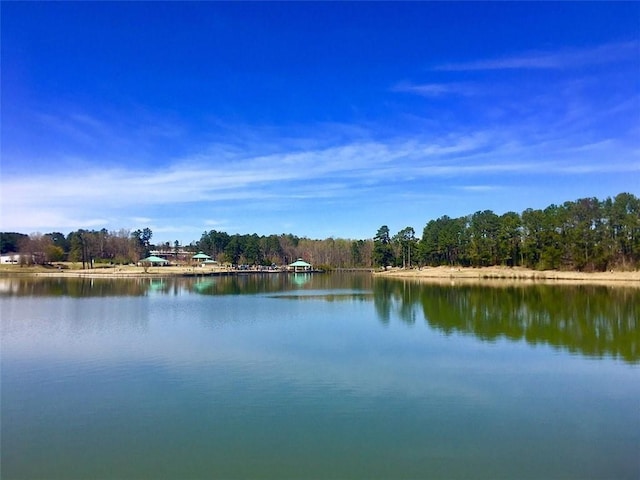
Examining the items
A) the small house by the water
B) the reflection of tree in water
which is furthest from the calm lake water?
the small house by the water

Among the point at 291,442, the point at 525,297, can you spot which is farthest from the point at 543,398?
the point at 525,297

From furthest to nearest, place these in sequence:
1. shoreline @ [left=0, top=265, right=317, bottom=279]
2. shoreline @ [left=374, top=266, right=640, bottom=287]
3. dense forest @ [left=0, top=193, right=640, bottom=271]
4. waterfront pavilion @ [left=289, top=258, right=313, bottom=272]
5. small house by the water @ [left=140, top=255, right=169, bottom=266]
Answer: waterfront pavilion @ [left=289, top=258, right=313, bottom=272]
small house by the water @ [left=140, top=255, right=169, bottom=266]
shoreline @ [left=0, top=265, right=317, bottom=279]
dense forest @ [left=0, top=193, right=640, bottom=271]
shoreline @ [left=374, top=266, right=640, bottom=287]

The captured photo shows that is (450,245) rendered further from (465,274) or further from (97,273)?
(97,273)

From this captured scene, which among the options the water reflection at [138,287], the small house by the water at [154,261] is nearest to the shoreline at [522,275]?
the water reflection at [138,287]

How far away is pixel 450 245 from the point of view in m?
58.1

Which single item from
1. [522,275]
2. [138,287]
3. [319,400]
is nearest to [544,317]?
[319,400]

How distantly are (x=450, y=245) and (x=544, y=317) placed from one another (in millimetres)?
40261

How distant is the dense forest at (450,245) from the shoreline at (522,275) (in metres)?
1.55

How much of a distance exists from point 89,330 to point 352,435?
11479 mm

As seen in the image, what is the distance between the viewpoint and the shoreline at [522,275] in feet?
131

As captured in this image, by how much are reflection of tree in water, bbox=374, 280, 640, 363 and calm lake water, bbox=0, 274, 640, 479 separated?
0.16m

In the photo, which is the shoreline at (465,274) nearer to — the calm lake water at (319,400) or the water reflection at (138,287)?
the water reflection at (138,287)

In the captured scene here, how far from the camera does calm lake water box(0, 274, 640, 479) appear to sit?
587 cm

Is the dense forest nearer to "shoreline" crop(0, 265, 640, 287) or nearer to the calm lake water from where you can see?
"shoreline" crop(0, 265, 640, 287)
